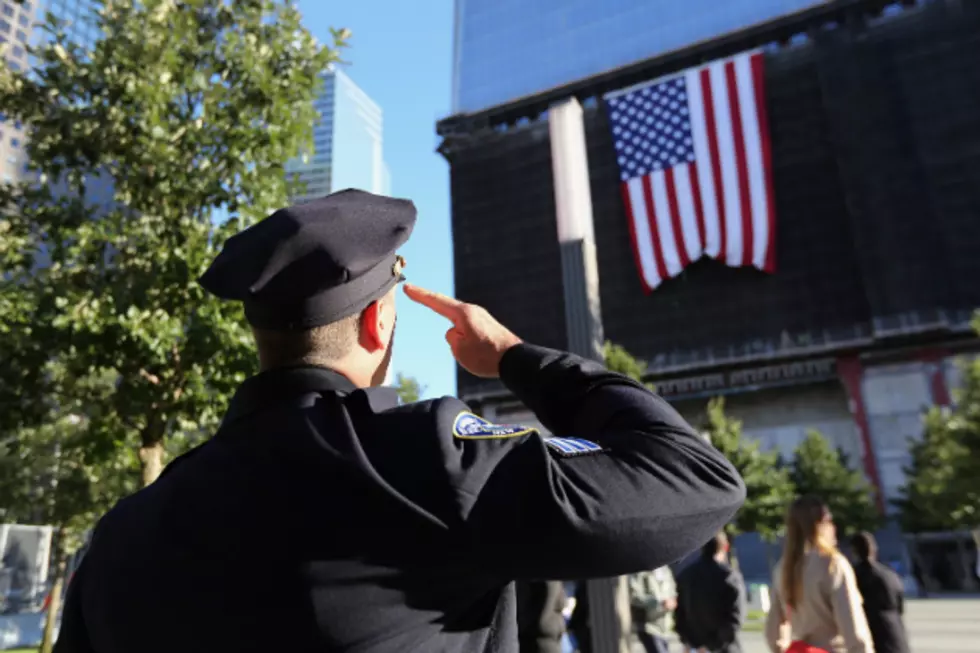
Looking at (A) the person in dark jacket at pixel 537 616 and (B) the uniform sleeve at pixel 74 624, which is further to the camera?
(A) the person in dark jacket at pixel 537 616

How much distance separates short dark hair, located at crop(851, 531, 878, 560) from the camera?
5277 mm

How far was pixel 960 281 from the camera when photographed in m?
38.9

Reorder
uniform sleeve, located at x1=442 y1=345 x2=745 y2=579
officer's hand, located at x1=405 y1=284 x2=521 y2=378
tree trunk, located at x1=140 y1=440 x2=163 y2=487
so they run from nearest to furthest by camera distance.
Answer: uniform sleeve, located at x1=442 y1=345 x2=745 y2=579 < officer's hand, located at x1=405 y1=284 x2=521 y2=378 < tree trunk, located at x1=140 y1=440 x2=163 y2=487

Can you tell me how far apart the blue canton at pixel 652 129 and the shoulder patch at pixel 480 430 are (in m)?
42.5

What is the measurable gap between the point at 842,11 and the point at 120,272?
52.7 m

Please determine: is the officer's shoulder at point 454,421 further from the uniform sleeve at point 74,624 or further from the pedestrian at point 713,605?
the pedestrian at point 713,605

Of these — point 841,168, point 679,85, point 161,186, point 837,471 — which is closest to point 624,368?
A: point 837,471

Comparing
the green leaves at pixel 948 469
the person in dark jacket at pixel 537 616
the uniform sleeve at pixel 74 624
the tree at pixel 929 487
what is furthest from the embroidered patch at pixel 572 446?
the tree at pixel 929 487

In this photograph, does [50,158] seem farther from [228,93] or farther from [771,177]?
[771,177]

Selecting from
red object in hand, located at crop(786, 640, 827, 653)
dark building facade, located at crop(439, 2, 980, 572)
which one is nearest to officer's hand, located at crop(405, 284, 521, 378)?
red object in hand, located at crop(786, 640, 827, 653)

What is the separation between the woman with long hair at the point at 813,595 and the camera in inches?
164

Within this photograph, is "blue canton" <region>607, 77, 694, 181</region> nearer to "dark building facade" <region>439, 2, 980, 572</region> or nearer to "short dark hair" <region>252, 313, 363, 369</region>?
"dark building facade" <region>439, 2, 980, 572</region>

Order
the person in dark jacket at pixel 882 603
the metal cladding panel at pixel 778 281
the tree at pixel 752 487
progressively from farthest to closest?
the metal cladding panel at pixel 778 281
the tree at pixel 752 487
the person in dark jacket at pixel 882 603

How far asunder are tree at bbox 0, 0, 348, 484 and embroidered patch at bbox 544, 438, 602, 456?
6521 mm
